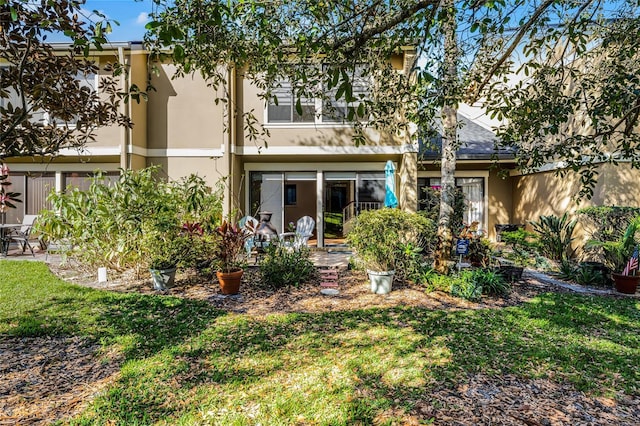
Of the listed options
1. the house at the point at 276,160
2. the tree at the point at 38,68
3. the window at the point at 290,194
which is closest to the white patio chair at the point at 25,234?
the house at the point at 276,160

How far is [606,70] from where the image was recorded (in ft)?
20.2

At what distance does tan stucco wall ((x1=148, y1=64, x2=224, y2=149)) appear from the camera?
1166cm

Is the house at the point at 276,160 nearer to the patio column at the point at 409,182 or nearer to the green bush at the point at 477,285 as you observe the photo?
the patio column at the point at 409,182

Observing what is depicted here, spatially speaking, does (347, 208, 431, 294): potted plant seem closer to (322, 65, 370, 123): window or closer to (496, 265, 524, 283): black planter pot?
(496, 265, 524, 283): black planter pot

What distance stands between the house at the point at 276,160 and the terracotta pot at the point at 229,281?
512cm

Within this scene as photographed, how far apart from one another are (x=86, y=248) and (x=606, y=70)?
10.5 m

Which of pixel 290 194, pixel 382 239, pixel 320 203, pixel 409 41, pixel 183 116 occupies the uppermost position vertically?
pixel 183 116

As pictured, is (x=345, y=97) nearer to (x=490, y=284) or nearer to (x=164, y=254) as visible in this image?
(x=490, y=284)

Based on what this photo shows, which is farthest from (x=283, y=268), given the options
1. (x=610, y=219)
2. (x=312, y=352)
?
(x=610, y=219)

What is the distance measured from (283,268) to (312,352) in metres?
3.15

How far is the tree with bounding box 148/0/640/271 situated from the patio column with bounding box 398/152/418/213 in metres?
3.53

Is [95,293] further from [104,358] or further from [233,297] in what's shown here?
[104,358]

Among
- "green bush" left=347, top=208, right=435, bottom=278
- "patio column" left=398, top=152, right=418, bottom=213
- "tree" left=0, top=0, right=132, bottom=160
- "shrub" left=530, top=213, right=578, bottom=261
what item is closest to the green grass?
"green bush" left=347, top=208, right=435, bottom=278

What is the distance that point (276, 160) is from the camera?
12.7 metres
